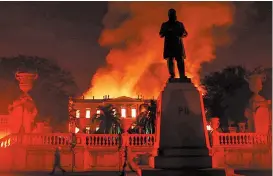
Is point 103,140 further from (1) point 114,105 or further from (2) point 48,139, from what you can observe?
(1) point 114,105

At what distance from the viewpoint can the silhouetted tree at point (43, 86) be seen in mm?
40094

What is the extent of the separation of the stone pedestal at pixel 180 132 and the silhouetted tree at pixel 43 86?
30.1 m

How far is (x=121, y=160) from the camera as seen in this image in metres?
20.6

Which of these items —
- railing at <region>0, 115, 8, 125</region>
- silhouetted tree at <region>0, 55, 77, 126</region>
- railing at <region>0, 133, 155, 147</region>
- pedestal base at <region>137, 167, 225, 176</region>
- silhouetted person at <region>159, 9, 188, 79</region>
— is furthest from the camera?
silhouetted tree at <region>0, 55, 77, 126</region>

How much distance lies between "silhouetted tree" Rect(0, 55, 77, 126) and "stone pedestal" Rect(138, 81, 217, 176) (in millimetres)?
30086

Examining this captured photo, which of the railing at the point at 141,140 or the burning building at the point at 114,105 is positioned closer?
the railing at the point at 141,140

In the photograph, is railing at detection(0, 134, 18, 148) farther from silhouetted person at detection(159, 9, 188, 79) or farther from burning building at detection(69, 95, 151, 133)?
burning building at detection(69, 95, 151, 133)

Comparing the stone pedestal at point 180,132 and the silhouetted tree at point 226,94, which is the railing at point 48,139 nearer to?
the stone pedestal at point 180,132

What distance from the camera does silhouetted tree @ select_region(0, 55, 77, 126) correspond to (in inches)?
1578

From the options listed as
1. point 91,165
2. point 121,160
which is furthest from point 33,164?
point 121,160

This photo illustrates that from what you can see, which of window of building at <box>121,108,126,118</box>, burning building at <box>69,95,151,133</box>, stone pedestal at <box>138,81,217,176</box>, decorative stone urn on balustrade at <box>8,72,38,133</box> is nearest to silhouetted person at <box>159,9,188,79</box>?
stone pedestal at <box>138,81,217,176</box>

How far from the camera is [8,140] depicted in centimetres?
2025

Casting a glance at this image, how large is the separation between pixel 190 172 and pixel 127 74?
52.7m

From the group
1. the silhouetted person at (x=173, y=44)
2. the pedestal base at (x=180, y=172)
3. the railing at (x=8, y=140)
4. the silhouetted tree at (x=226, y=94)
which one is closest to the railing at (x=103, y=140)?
the railing at (x=8, y=140)
